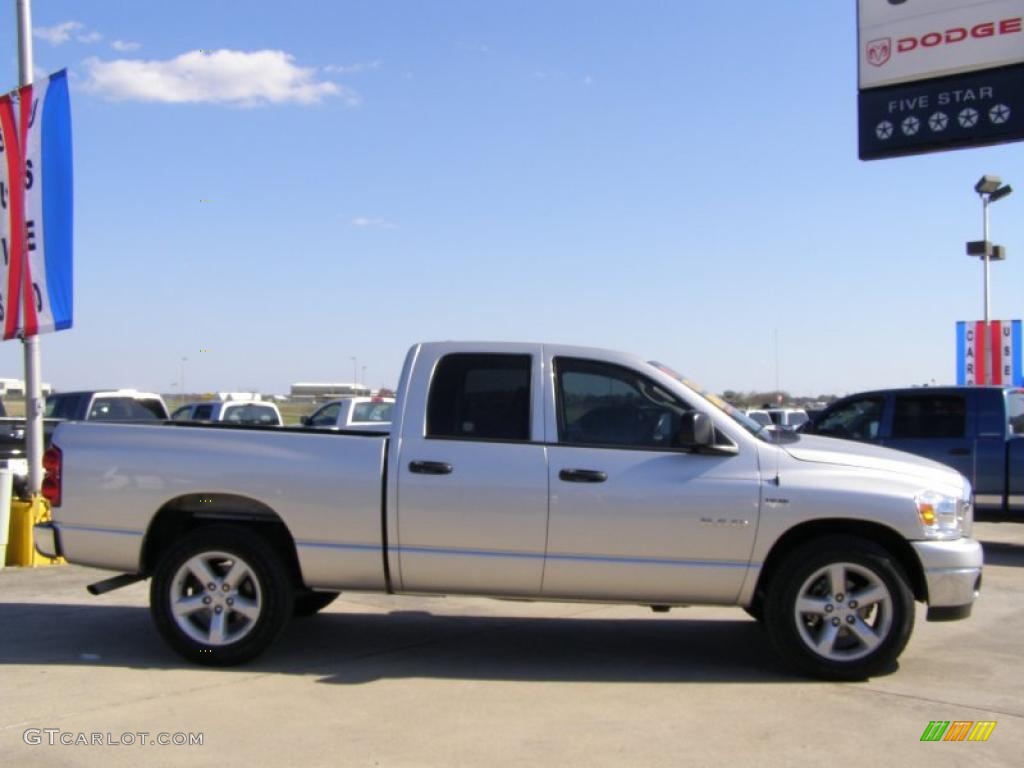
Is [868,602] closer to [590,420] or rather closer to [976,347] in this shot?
[590,420]

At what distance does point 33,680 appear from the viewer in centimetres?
622

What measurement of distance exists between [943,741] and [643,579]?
184 cm

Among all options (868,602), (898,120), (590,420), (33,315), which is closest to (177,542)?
(590,420)

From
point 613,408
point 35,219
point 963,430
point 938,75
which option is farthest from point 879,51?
point 35,219

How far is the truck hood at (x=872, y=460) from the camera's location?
248 inches

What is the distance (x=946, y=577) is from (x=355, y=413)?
13.1m

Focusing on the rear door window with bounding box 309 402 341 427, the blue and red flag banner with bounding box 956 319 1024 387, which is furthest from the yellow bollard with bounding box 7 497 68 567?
the blue and red flag banner with bounding box 956 319 1024 387

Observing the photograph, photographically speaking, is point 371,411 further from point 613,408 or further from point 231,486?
point 613,408

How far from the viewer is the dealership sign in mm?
15297

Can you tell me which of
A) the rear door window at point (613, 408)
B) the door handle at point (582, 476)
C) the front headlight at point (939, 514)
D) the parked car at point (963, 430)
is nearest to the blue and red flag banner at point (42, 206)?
the rear door window at point (613, 408)

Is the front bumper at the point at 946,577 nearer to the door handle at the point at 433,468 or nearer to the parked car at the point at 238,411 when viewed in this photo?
the door handle at the point at 433,468

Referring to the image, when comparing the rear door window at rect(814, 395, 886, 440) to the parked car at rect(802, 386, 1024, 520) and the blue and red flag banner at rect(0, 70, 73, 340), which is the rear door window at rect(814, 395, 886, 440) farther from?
the blue and red flag banner at rect(0, 70, 73, 340)

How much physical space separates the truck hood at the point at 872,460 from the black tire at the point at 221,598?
3309 mm
